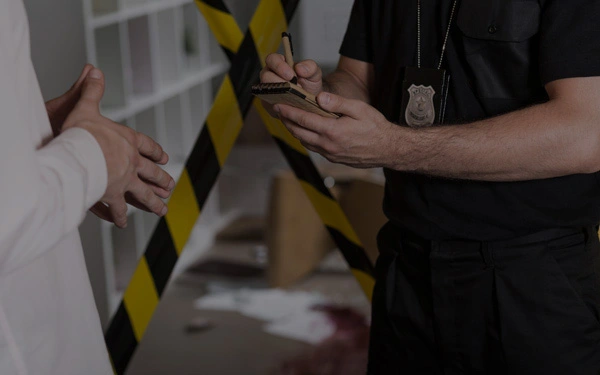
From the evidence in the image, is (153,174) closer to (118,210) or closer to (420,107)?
(118,210)

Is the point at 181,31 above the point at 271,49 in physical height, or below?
below

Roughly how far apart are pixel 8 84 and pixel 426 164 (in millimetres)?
741

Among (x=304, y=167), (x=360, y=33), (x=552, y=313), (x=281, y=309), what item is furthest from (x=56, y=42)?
(x=281, y=309)

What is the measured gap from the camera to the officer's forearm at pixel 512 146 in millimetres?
1315

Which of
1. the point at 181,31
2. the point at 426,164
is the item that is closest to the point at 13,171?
the point at 426,164

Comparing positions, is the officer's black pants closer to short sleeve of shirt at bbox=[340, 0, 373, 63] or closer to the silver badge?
the silver badge

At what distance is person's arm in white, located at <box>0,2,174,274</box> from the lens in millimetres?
863

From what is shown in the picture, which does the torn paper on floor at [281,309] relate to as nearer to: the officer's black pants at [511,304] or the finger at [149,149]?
the officer's black pants at [511,304]

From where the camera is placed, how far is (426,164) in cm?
138

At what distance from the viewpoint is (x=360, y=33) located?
1728mm

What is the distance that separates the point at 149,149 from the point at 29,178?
0.39 metres

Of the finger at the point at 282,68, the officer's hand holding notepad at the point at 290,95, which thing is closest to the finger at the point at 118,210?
the officer's hand holding notepad at the point at 290,95

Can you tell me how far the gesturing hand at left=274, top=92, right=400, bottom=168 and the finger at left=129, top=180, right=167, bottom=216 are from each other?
0.26m

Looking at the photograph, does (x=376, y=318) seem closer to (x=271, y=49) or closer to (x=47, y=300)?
(x=271, y=49)
